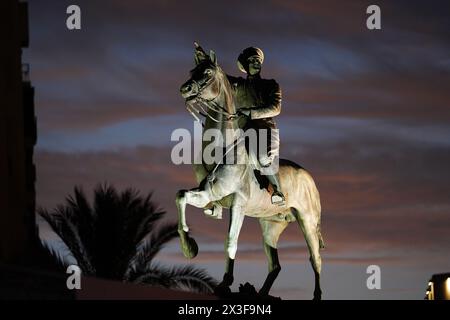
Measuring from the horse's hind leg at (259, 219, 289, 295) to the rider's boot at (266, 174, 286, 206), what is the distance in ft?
3.57

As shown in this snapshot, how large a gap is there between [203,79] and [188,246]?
8.21ft

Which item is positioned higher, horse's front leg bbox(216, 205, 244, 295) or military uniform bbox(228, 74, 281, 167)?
military uniform bbox(228, 74, 281, 167)

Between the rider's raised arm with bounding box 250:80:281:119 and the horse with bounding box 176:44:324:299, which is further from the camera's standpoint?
the rider's raised arm with bounding box 250:80:281:119

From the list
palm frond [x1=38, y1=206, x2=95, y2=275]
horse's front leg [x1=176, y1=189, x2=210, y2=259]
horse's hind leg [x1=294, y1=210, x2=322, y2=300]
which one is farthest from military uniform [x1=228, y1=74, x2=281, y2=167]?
palm frond [x1=38, y1=206, x2=95, y2=275]

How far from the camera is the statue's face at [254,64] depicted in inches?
808

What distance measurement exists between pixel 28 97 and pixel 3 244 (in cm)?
1401

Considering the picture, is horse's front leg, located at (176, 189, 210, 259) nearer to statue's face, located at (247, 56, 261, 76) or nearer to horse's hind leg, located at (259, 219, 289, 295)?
horse's hind leg, located at (259, 219, 289, 295)

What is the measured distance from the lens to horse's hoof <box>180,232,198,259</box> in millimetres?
19000

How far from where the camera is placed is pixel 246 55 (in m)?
20.6

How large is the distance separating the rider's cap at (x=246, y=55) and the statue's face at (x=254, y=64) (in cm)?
5

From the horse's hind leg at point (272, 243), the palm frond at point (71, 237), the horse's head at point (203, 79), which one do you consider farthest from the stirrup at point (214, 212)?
the palm frond at point (71, 237)

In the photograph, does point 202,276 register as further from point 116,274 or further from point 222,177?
point 222,177

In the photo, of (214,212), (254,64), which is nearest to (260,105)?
(254,64)
